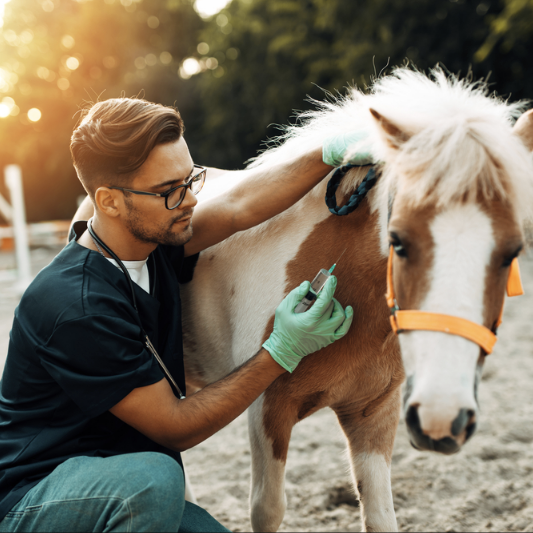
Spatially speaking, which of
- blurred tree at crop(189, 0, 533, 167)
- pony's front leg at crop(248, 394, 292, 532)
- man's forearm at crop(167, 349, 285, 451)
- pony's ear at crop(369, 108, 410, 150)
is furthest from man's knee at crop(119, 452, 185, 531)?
blurred tree at crop(189, 0, 533, 167)

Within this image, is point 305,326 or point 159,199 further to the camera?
point 159,199

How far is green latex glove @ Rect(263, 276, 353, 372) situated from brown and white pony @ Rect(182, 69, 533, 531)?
3.8 inches

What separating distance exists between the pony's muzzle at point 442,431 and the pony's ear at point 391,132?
2.18ft

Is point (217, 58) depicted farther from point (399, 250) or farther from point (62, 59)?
point (399, 250)

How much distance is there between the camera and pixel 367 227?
1610mm

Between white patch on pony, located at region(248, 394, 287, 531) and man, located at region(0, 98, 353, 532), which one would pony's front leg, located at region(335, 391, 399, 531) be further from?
man, located at region(0, 98, 353, 532)

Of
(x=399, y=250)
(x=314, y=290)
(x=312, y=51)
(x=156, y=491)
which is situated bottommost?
(x=156, y=491)

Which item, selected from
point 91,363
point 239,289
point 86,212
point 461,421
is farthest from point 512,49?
point 91,363

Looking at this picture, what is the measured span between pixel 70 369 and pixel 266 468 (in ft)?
2.68

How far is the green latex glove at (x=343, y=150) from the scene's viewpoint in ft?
5.03

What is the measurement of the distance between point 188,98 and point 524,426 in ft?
58.4

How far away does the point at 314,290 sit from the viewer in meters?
1.60

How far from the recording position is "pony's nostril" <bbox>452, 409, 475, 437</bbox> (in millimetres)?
1121

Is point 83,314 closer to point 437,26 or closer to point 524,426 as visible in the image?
point 524,426
